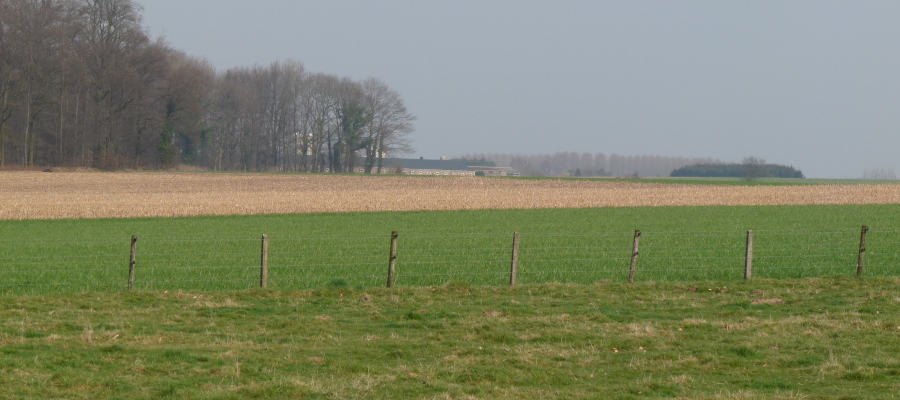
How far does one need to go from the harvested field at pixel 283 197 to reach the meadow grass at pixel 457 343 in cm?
2638

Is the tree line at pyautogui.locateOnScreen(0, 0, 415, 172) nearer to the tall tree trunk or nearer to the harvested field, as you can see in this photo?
the tall tree trunk

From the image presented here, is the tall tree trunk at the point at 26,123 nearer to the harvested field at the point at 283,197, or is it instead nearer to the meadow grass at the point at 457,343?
the harvested field at the point at 283,197

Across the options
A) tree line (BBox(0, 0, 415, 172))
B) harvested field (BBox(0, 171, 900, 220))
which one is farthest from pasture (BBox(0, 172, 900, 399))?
tree line (BBox(0, 0, 415, 172))

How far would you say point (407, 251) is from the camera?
20719 mm

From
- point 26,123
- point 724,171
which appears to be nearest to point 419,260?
point 26,123

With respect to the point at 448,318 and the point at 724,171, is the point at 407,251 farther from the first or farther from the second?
the point at 724,171

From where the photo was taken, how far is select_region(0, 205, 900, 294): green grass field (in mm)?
15891

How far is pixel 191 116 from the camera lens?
80.2 metres

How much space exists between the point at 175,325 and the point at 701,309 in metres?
7.19

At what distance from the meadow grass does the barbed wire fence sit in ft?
6.25

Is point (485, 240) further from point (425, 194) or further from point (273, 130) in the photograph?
point (273, 130)

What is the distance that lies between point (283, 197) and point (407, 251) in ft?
90.0

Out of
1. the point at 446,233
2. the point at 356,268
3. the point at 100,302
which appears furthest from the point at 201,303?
the point at 446,233

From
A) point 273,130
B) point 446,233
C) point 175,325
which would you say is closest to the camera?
point 175,325
